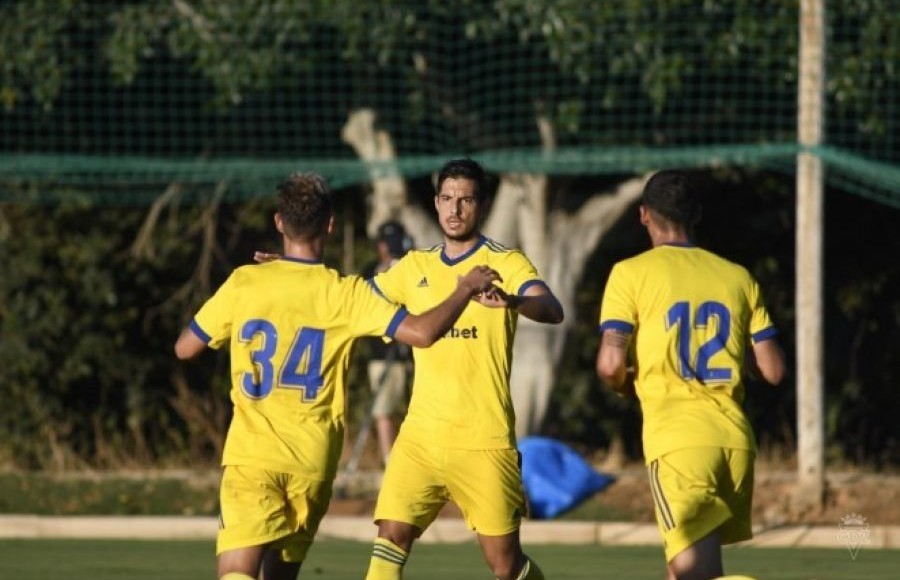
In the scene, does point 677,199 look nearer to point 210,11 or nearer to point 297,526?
point 297,526

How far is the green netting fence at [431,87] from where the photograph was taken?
14.5 metres

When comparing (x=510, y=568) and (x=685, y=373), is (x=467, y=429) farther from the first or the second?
(x=685, y=373)

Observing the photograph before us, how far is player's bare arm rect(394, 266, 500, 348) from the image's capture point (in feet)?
22.2

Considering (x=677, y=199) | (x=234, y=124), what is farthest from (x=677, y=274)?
(x=234, y=124)

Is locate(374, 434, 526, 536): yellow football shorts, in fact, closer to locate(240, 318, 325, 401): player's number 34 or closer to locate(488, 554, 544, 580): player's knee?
locate(488, 554, 544, 580): player's knee

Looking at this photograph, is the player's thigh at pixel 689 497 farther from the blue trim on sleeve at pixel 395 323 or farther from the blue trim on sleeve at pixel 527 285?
the blue trim on sleeve at pixel 395 323

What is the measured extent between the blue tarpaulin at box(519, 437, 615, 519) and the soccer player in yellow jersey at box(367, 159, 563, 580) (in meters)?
5.92

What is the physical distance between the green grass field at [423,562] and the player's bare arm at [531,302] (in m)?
3.20

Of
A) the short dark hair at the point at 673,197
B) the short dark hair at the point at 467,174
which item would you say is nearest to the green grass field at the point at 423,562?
the short dark hair at the point at 467,174

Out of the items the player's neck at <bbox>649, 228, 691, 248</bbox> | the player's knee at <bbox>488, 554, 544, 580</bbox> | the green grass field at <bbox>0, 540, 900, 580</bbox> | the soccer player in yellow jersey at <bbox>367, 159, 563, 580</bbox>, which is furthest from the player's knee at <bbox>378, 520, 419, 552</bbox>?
the green grass field at <bbox>0, 540, 900, 580</bbox>

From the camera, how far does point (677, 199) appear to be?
709 centimetres

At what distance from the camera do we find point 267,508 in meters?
6.82

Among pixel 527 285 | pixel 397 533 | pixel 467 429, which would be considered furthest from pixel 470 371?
pixel 397 533

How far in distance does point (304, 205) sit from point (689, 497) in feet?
5.74
